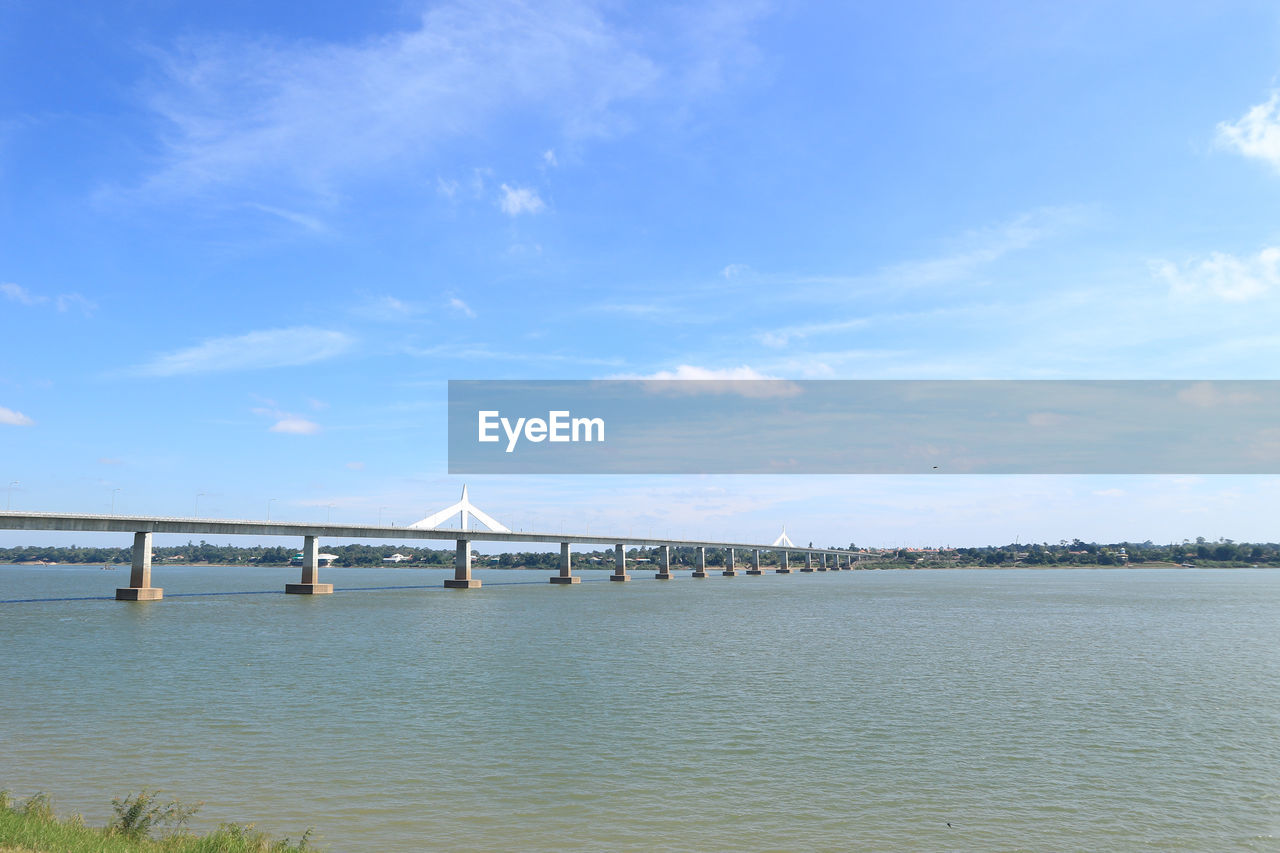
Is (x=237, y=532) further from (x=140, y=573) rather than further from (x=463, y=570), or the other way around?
(x=463, y=570)

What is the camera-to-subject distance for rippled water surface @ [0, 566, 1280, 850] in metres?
18.1

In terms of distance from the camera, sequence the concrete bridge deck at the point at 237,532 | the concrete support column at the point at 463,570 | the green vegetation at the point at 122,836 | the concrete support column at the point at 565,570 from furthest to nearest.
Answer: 1. the concrete support column at the point at 565,570
2. the concrete support column at the point at 463,570
3. the concrete bridge deck at the point at 237,532
4. the green vegetation at the point at 122,836

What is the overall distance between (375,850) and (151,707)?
19.5 meters

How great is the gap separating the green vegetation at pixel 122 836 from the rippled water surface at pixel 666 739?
170 centimetres

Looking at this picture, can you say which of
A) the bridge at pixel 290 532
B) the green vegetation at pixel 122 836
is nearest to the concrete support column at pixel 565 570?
the bridge at pixel 290 532

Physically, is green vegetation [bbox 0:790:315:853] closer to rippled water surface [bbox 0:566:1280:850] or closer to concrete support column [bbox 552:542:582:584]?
rippled water surface [bbox 0:566:1280:850]

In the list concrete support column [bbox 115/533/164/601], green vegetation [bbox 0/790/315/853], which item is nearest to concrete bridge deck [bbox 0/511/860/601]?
concrete support column [bbox 115/533/164/601]

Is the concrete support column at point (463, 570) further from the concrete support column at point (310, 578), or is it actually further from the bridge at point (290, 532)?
the concrete support column at point (310, 578)

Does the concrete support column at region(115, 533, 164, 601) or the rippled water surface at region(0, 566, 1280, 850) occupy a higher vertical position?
the concrete support column at region(115, 533, 164, 601)

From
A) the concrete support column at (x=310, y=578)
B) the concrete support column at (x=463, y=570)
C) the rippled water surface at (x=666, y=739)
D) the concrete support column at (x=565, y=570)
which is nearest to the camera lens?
the rippled water surface at (x=666, y=739)

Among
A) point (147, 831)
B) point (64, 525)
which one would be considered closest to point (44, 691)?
point (147, 831)

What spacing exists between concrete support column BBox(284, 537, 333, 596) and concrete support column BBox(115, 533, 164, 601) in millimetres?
21797

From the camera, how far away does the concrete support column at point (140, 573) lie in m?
94.1

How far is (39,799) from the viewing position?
1677 centimetres
